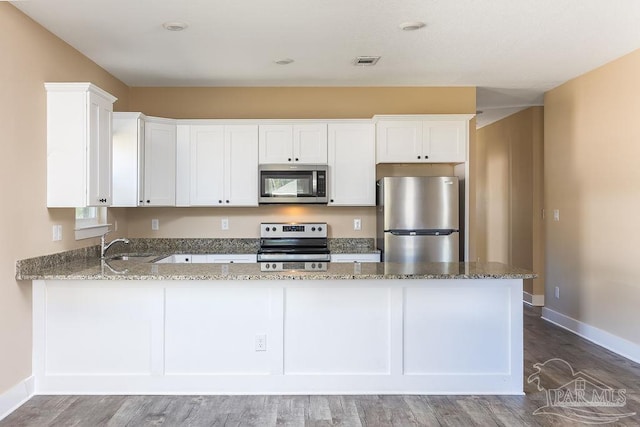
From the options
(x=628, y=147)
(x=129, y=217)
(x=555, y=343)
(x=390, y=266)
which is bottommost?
(x=555, y=343)

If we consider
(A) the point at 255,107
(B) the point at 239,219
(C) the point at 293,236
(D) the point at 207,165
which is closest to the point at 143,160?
(D) the point at 207,165

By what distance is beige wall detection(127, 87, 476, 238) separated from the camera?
5.03 m

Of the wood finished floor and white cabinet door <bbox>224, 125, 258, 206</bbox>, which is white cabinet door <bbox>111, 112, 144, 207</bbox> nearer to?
white cabinet door <bbox>224, 125, 258, 206</bbox>

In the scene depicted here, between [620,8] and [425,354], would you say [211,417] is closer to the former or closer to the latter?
[425,354]

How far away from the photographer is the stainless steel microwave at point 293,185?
15.5ft

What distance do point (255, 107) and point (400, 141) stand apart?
Result: 159cm

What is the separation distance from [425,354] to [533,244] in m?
3.62

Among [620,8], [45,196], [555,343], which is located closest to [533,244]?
[555,343]

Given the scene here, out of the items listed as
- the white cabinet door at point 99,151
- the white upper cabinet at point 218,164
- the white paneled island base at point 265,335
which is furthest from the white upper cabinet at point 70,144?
the white upper cabinet at point 218,164

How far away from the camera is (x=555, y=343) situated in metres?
4.45
